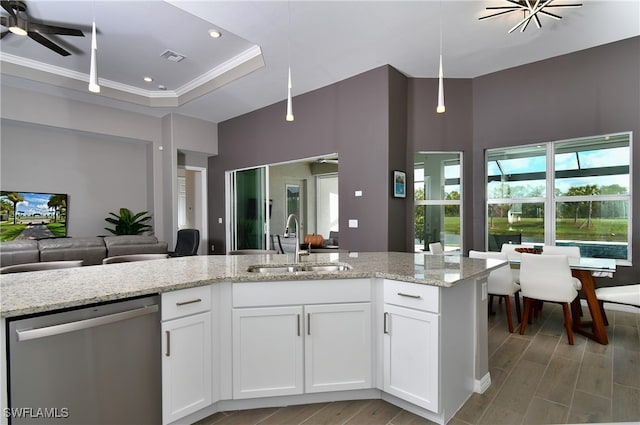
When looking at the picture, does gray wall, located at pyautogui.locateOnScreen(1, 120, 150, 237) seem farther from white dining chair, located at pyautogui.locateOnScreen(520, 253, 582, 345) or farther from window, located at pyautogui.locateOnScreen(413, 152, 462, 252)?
white dining chair, located at pyautogui.locateOnScreen(520, 253, 582, 345)

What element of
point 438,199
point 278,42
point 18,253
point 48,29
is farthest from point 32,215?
point 438,199

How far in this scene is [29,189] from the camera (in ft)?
18.7

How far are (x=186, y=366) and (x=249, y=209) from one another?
515 centimetres

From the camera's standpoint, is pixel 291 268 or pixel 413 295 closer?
pixel 413 295

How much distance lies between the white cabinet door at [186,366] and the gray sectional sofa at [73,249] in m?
3.22

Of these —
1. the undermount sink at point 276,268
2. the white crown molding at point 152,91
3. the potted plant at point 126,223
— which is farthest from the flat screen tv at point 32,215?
the undermount sink at point 276,268

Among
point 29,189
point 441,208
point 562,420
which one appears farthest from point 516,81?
point 29,189

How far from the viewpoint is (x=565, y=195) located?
14.3 feet

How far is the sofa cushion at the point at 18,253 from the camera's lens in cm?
354

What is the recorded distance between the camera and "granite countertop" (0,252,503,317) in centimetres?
138

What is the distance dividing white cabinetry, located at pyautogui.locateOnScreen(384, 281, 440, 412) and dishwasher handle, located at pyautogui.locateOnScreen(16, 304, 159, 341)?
1.33 metres

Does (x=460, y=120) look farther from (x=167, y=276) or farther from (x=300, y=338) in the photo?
(x=167, y=276)

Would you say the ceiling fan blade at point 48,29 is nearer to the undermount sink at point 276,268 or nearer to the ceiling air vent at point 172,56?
the ceiling air vent at point 172,56

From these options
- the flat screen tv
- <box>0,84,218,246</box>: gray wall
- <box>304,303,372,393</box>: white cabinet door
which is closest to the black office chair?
<box>0,84,218,246</box>: gray wall
